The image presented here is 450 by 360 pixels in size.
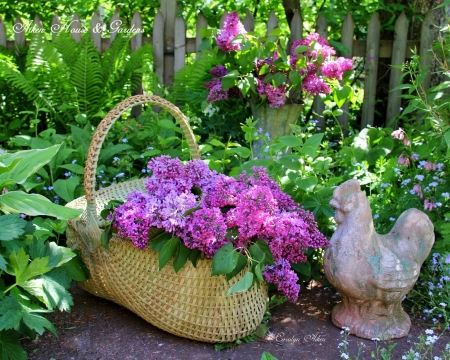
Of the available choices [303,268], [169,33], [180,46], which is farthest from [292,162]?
[169,33]

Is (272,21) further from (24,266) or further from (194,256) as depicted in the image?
(24,266)

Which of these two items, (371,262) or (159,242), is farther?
(371,262)

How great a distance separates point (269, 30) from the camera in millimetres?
5379

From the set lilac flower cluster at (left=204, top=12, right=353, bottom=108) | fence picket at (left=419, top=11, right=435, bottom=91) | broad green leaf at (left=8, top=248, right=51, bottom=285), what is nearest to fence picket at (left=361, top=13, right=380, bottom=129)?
fence picket at (left=419, top=11, right=435, bottom=91)

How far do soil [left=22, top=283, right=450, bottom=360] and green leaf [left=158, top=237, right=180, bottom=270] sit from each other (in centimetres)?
48

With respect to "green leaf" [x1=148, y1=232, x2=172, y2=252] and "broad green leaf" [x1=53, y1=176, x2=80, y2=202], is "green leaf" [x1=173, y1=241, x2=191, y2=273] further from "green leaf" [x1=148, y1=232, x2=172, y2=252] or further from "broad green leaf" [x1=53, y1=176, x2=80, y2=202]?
"broad green leaf" [x1=53, y1=176, x2=80, y2=202]

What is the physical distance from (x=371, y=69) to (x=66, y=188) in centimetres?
300

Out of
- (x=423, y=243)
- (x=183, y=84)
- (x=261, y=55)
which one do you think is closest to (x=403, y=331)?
(x=423, y=243)

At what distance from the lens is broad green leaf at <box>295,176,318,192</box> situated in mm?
3301

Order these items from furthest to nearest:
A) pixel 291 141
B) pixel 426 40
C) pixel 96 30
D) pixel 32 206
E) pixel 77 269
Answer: pixel 96 30 → pixel 426 40 → pixel 291 141 → pixel 77 269 → pixel 32 206

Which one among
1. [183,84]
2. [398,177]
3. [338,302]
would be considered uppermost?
[183,84]

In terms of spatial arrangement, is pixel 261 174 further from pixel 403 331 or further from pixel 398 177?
pixel 398 177

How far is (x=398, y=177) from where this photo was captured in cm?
391

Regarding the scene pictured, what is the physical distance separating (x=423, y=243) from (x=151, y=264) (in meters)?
1.36
